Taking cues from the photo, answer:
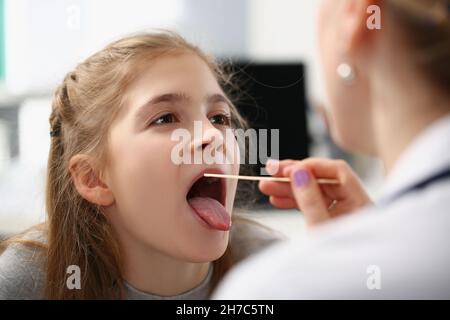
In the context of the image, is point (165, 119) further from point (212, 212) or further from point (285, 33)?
point (285, 33)

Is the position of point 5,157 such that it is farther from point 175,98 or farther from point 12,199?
point 175,98

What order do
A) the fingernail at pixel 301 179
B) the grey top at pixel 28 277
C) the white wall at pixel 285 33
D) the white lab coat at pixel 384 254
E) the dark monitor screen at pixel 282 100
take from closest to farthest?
the white lab coat at pixel 384 254
the fingernail at pixel 301 179
the grey top at pixel 28 277
the dark monitor screen at pixel 282 100
the white wall at pixel 285 33

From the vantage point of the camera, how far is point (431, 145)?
0.44 metres

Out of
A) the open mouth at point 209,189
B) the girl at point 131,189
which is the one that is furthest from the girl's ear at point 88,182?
the open mouth at point 209,189

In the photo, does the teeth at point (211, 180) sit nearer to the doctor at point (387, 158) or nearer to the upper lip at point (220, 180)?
the upper lip at point (220, 180)

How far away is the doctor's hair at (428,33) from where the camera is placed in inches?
18.2

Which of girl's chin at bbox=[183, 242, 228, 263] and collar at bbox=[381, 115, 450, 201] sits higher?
collar at bbox=[381, 115, 450, 201]

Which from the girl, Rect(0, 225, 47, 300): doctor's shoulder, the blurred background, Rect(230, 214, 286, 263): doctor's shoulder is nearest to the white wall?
the blurred background

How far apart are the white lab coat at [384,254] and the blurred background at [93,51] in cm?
47

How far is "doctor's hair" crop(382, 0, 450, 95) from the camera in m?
0.46

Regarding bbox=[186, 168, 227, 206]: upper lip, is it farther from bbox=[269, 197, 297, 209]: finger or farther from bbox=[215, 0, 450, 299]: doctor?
bbox=[215, 0, 450, 299]: doctor

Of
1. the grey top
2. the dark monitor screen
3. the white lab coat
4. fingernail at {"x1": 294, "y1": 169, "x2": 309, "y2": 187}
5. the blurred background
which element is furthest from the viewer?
the dark monitor screen

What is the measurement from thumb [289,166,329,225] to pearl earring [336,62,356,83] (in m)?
0.13

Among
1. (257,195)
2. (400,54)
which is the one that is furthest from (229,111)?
(400,54)
